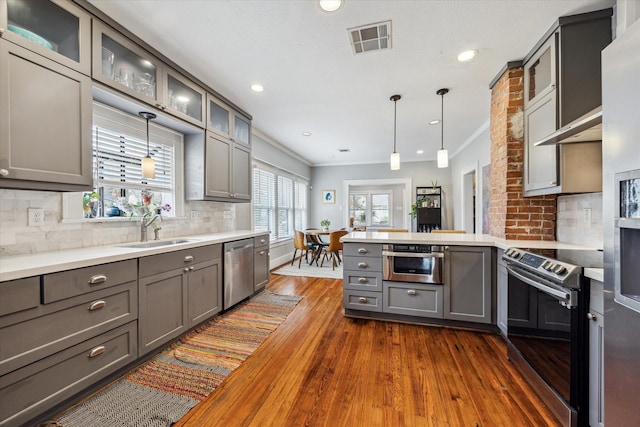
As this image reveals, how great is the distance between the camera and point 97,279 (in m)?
1.57

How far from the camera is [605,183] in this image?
1124 mm

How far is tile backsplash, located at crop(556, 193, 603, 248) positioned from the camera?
1.97 metres

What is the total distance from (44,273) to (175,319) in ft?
3.42

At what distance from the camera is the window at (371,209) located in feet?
27.1

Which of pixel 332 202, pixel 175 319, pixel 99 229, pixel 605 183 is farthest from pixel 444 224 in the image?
pixel 99 229

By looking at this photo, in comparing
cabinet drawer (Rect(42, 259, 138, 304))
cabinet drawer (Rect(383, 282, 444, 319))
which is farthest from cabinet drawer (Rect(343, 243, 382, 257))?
cabinet drawer (Rect(42, 259, 138, 304))

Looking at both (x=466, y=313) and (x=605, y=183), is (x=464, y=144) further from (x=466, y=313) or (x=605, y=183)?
(x=605, y=183)

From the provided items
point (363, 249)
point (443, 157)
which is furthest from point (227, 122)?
point (443, 157)

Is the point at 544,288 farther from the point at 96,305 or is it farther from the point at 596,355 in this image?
the point at 96,305

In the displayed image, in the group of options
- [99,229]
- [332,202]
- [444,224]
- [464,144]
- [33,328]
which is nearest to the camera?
[33,328]

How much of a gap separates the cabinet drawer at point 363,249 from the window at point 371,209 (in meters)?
5.43

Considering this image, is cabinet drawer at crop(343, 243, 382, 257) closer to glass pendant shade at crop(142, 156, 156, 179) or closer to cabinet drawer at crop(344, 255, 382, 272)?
cabinet drawer at crop(344, 255, 382, 272)

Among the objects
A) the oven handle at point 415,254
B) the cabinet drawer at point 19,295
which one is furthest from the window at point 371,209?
the cabinet drawer at point 19,295

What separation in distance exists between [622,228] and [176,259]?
2711 millimetres
